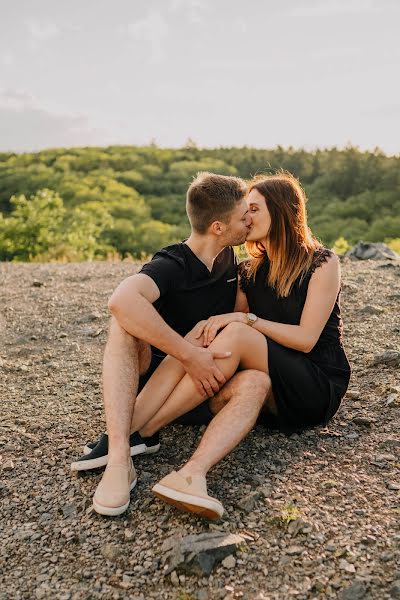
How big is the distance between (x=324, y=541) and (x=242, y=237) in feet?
Result: 5.34

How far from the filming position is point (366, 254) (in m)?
8.84

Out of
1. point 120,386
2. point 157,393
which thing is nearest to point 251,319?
point 157,393

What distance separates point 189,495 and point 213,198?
1.56 metres

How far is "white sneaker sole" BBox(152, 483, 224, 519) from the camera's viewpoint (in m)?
2.62

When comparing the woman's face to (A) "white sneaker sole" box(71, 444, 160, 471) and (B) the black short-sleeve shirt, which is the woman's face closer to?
(B) the black short-sleeve shirt

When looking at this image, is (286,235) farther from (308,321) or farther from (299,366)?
(299,366)

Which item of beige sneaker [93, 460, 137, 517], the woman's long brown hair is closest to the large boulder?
the woman's long brown hair

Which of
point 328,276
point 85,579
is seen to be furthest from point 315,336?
point 85,579

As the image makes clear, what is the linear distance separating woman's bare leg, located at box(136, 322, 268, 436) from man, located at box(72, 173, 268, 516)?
40mm

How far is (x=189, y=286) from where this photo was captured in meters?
3.47

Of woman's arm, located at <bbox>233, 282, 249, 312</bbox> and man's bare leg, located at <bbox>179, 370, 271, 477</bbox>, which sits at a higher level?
woman's arm, located at <bbox>233, 282, 249, 312</bbox>

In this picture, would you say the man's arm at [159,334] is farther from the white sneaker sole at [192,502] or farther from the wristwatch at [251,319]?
the white sneaker sole at [192,502]

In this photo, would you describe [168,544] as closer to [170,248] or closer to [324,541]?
[324,541]

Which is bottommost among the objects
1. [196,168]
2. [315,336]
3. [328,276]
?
[196,168]
